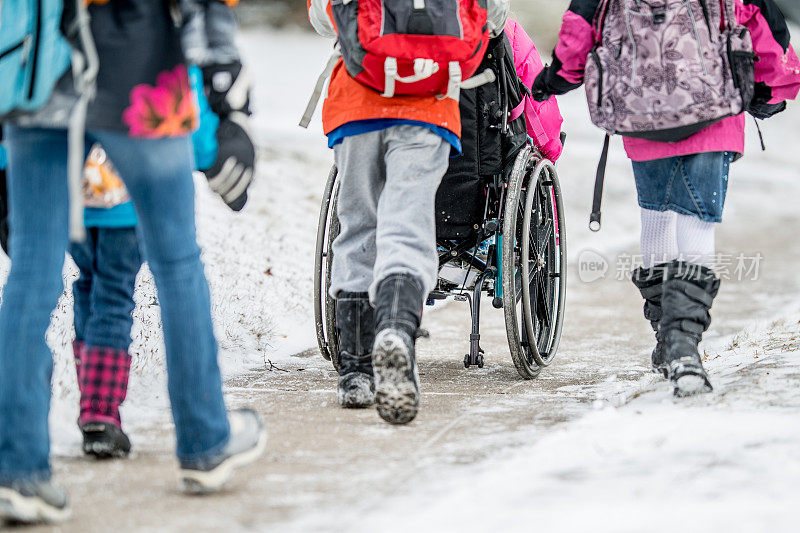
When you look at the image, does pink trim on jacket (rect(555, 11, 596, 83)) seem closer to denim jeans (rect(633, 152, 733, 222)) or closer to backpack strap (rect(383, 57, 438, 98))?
denim jeans (rect(633, 152, 733, 222))

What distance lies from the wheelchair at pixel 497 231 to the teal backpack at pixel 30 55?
5.30 ft

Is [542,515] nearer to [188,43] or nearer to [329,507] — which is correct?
[329,507]

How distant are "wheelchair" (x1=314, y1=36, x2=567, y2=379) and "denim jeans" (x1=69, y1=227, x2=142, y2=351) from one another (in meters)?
1.03

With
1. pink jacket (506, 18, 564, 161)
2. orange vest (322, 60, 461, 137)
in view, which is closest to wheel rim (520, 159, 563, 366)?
pink jacket (506, 18, 564, 161)

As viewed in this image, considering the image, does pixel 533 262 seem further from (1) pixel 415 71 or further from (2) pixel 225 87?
(2) pixel 225 87

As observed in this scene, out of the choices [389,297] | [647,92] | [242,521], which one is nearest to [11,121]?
[242,521]

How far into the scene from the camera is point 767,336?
4.41 m

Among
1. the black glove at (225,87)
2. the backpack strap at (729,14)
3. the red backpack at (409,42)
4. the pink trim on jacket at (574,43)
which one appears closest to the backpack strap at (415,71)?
the red backpack at (409,42)

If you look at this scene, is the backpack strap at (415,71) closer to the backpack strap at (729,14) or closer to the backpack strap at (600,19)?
the backpack strap at (600,19)

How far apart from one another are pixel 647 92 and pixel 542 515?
158 cm

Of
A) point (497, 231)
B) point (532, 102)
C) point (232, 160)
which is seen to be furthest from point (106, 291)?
point (532, 102)

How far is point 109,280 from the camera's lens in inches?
99.9

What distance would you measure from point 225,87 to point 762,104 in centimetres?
186

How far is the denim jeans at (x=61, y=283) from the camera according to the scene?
1.95 meters
